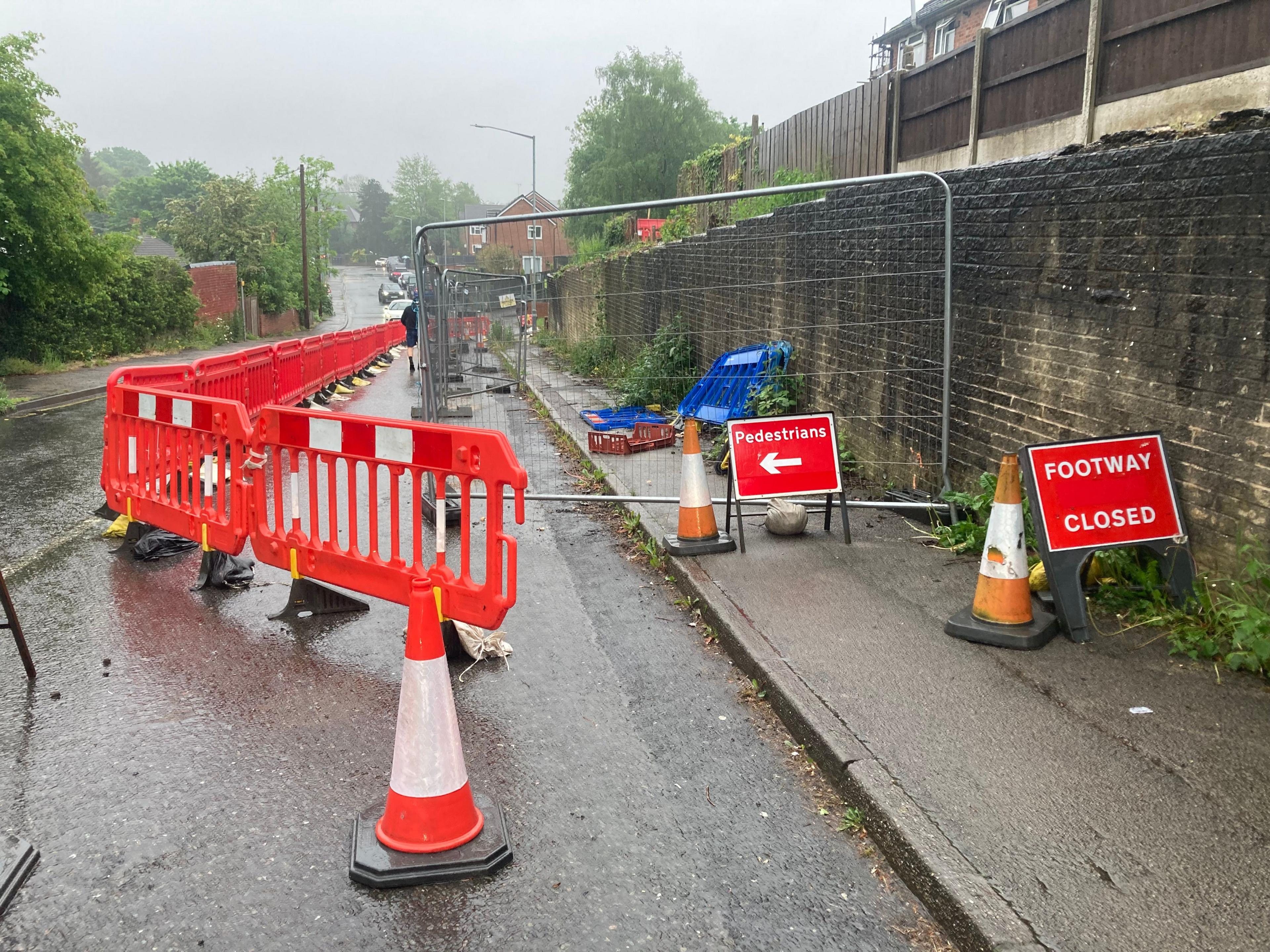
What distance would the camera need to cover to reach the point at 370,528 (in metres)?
5.32

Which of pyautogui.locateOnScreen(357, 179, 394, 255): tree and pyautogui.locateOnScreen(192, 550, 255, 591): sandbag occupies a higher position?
pyautogui.locateOnScreen(357, 179, 394, 255): tree

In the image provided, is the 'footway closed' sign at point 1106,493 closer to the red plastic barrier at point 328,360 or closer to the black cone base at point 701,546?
the black cone base at point 701,546

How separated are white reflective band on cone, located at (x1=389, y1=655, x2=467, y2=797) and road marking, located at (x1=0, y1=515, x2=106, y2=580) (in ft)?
13.8

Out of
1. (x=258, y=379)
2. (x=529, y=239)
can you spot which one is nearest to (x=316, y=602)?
(x=529, y=239)

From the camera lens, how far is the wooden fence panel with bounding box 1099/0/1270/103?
587 centimetres

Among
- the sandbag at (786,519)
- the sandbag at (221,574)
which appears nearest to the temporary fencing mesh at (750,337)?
the sandbag at (786,519)

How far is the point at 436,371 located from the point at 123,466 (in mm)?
3494

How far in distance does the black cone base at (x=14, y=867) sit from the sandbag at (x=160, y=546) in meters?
3.85

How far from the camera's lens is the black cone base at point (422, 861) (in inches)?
125

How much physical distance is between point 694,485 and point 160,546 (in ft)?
12.5

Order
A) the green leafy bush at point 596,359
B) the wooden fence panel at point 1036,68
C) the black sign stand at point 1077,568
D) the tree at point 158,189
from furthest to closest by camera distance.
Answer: the tree at point 158,189 < the green leafy bush at point 596,359 < the wooden fence panel at point 1036,68 < the black sign stand at point 1077,568

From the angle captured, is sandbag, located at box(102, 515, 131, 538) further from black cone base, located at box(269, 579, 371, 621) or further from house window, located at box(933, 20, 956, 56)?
house window, located at box(933, 20, 956, 56)

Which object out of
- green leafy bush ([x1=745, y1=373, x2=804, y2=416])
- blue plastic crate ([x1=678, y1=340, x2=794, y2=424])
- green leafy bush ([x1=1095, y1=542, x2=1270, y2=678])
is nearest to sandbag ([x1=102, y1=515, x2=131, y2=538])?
blue plastic crate ([x1=678, y1=340, x2=794, y2=424])

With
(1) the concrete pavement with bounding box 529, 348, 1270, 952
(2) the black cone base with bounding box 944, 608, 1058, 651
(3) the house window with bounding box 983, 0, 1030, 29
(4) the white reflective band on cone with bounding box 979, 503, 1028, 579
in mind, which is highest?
(3) the house window with bounding box 983, 0, 1030, 29
